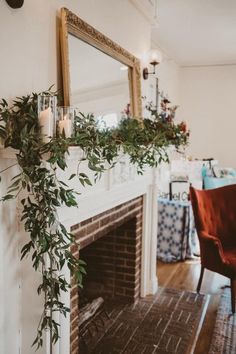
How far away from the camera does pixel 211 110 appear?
637cm

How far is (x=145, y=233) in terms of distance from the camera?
10.8ft

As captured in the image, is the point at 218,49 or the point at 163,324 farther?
the point at 218,49

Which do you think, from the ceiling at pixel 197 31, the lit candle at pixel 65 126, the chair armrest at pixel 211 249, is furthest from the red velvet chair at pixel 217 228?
the lit candle at pixel 65 126

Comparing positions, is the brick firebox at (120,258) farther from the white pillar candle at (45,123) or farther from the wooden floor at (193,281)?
the white pillar candle at (45,123)

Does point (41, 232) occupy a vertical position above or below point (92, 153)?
below

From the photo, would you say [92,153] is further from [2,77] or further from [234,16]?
[234,16]

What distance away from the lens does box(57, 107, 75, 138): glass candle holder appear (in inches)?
68.1

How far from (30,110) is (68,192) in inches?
15.6

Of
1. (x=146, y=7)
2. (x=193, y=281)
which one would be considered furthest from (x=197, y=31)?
(x=193, y=281)

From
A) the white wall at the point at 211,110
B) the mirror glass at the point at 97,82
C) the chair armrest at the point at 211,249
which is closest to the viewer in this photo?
the mirror glass at the point at 97,82

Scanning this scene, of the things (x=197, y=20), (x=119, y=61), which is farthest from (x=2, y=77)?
(x=197, y=20)

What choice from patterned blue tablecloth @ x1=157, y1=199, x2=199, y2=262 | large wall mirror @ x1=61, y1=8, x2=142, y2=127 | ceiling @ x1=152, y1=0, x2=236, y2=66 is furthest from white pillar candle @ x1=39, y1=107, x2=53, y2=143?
patterned blue tablecloth @ x1=157, y1=199, x2=199, y2=262

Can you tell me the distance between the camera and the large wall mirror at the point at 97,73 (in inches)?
78.6

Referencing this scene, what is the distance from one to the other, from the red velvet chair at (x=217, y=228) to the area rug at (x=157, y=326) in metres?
0.32
